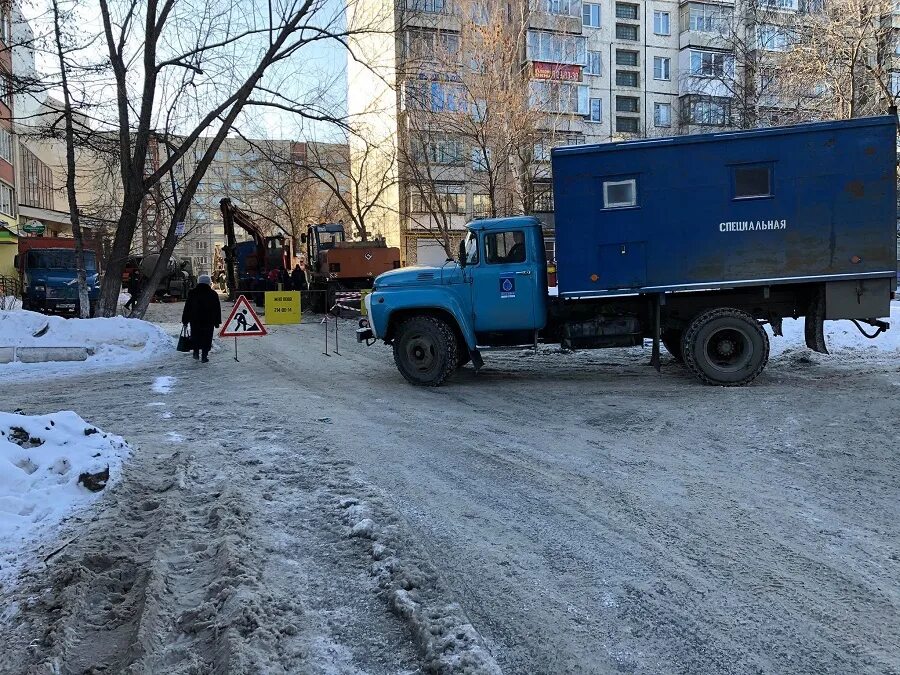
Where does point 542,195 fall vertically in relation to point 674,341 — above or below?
above

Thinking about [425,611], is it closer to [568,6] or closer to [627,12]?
[568,6]

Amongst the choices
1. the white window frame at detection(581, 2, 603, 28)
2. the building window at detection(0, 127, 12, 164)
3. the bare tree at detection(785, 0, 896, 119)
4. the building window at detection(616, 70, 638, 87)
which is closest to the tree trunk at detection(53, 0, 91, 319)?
the bare tree at detection(785, 0, 896, 119)

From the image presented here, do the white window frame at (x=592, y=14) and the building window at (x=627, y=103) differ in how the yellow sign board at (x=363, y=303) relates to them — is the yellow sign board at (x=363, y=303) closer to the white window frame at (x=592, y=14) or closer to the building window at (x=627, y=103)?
the building window at (x=627, y=103)

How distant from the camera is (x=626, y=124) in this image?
5659 centimetres

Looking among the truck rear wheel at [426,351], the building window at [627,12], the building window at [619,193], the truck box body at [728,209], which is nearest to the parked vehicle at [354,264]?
the truck rear wheel at [426,351]

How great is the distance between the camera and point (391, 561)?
4312mm

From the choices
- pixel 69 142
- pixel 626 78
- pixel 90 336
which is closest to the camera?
pixel 90 336

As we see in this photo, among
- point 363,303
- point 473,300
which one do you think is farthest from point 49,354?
point 473,300

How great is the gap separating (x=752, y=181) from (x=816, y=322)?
2249 millimetres

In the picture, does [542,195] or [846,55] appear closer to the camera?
[846,55]

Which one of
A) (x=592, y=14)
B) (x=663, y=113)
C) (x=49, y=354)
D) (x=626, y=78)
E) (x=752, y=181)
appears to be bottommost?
(x=49, y=354)

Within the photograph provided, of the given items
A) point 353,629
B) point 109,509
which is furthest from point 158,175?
point 353,629

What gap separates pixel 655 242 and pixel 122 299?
32.7 meters

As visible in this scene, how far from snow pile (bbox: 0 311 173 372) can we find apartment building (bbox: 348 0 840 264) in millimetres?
8670
